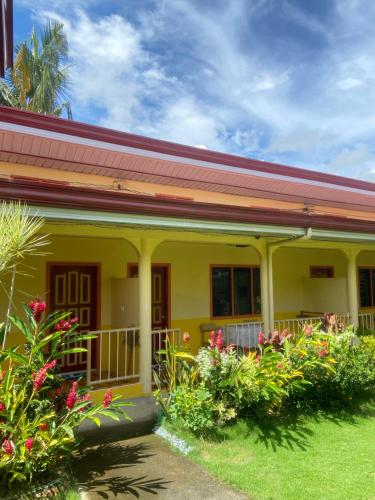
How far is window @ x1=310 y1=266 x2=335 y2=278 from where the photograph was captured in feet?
38.4

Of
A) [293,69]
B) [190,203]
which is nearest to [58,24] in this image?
[293,69]

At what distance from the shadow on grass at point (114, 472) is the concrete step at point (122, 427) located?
167 millimetres

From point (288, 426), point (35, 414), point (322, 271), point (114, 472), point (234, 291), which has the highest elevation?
point (322, 271)

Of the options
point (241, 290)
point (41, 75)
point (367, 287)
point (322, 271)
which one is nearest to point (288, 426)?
point (241, 290)

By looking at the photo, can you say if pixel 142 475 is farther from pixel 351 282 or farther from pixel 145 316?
pixel 351 282

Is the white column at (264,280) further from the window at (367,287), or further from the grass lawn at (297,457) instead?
the window at (367,287)

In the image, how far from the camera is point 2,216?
3932mm

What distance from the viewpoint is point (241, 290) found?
10320 millimetres

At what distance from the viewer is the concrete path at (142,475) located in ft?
12.6

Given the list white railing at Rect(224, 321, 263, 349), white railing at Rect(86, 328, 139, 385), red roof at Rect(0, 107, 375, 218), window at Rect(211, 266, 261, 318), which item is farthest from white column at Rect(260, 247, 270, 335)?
red roof at Rect(0, 107, 375, 218)

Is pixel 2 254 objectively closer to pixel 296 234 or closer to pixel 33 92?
pixel 296 234

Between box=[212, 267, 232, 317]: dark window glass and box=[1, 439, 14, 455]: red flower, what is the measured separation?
6.60 meters

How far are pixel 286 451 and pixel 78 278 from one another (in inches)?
203

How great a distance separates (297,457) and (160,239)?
147 inches
